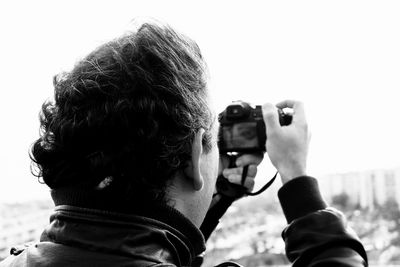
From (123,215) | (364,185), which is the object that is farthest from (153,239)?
(364,185)

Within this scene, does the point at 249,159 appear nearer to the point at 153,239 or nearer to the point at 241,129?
the point at 241,129

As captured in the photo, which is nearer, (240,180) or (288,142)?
(288,142)

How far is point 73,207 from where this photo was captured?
576 millimetres

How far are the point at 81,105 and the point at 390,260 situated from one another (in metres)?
1.03

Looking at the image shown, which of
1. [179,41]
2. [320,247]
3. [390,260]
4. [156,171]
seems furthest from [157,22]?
[390,260]

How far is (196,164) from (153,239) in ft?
0.35

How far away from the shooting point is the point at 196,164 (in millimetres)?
619

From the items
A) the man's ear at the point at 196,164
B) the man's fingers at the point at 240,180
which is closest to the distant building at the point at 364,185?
the man's fingers at the point at 240,180

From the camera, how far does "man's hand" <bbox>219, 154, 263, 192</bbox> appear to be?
2.63 feet

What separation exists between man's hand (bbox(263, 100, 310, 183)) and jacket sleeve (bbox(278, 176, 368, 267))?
0.11 ft

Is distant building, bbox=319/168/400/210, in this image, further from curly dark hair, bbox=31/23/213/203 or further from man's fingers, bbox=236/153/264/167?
curly dark hair, bbox=31/23/213/203

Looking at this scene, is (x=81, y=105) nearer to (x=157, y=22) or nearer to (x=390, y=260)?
(x=157, y=22)

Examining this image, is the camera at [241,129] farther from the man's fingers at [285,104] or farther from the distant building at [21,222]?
the distant building at [21,222]

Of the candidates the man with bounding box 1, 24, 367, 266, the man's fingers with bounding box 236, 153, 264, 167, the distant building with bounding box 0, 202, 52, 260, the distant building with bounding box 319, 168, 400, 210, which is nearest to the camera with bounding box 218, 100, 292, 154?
the man's fingers with bounding box 236, 153, 264, 167
